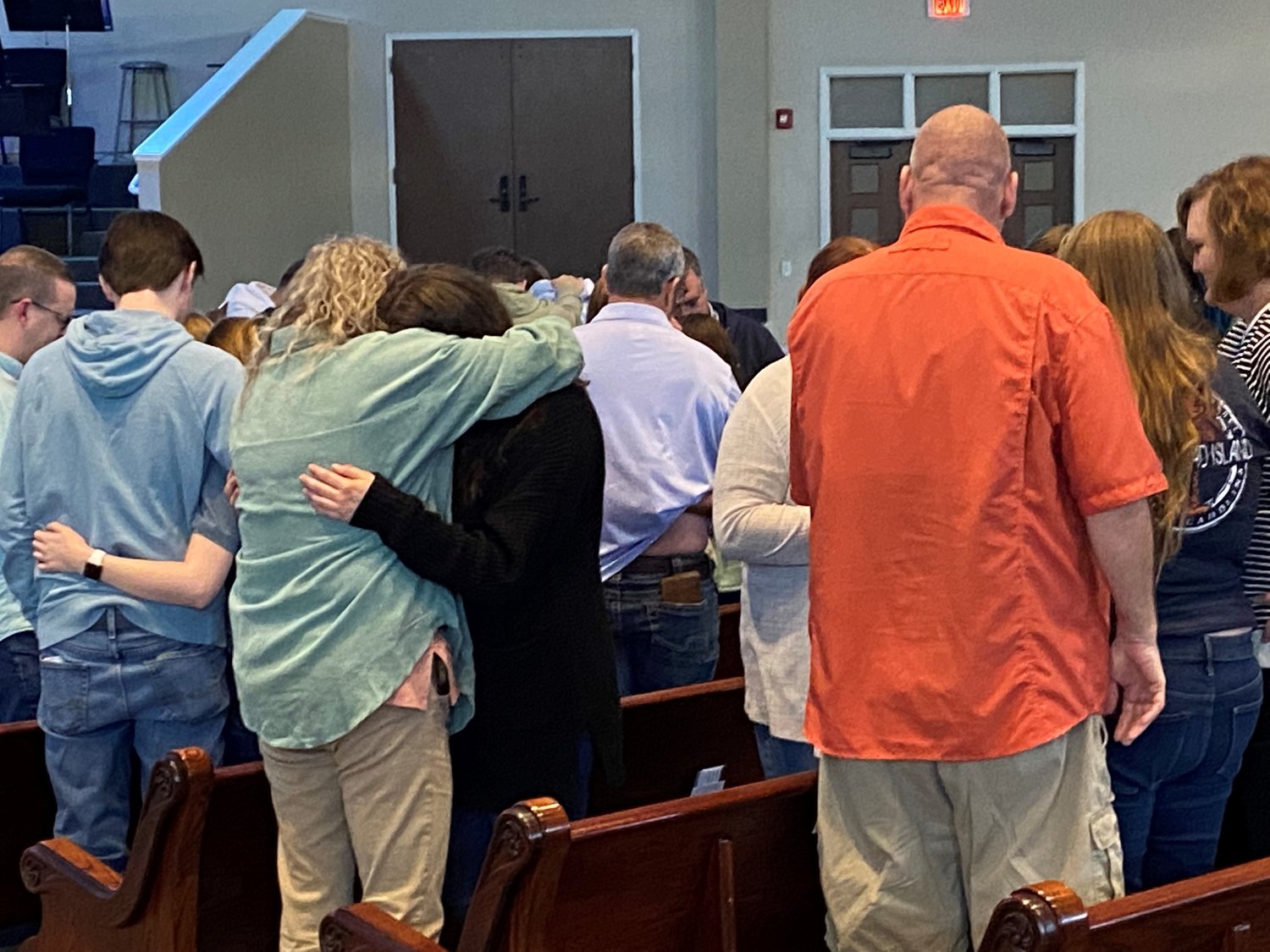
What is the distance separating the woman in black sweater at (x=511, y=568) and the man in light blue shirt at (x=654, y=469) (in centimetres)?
85

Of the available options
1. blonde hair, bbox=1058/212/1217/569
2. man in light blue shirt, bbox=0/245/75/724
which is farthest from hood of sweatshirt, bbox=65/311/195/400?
blonde hair, bbox=1058/212/1217/569

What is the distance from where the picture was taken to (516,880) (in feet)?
6.11

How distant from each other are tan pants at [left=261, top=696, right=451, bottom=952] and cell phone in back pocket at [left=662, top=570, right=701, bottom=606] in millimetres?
1022

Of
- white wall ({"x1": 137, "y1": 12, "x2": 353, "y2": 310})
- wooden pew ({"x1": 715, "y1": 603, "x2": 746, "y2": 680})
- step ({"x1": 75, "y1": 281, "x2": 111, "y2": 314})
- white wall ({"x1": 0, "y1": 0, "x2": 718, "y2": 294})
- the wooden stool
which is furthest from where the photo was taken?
the wooden stool

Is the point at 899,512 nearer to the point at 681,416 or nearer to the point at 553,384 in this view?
the point at 553,384

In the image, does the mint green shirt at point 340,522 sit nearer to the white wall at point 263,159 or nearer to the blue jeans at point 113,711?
the blue jeans at point 113,711

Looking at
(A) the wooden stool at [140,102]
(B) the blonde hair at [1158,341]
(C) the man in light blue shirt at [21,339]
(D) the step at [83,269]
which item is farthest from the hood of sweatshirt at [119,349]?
(A) the wooden stool at [140,102]

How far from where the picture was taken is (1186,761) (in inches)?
89.7

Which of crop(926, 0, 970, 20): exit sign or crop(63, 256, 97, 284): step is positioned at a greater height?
crop(926, 0, 970, 20): exit sign

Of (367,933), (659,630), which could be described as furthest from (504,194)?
(367,933)

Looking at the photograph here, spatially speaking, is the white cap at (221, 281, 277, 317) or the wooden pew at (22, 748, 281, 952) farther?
the white cap at (221, 281, 277, 317)

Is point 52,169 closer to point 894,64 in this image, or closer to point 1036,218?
point 894,64

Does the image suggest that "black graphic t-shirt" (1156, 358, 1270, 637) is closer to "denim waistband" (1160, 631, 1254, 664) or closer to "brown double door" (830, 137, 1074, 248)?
"denim waistband" (1160, 631, 1254, 664)

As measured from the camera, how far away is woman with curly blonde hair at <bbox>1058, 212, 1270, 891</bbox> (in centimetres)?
223
